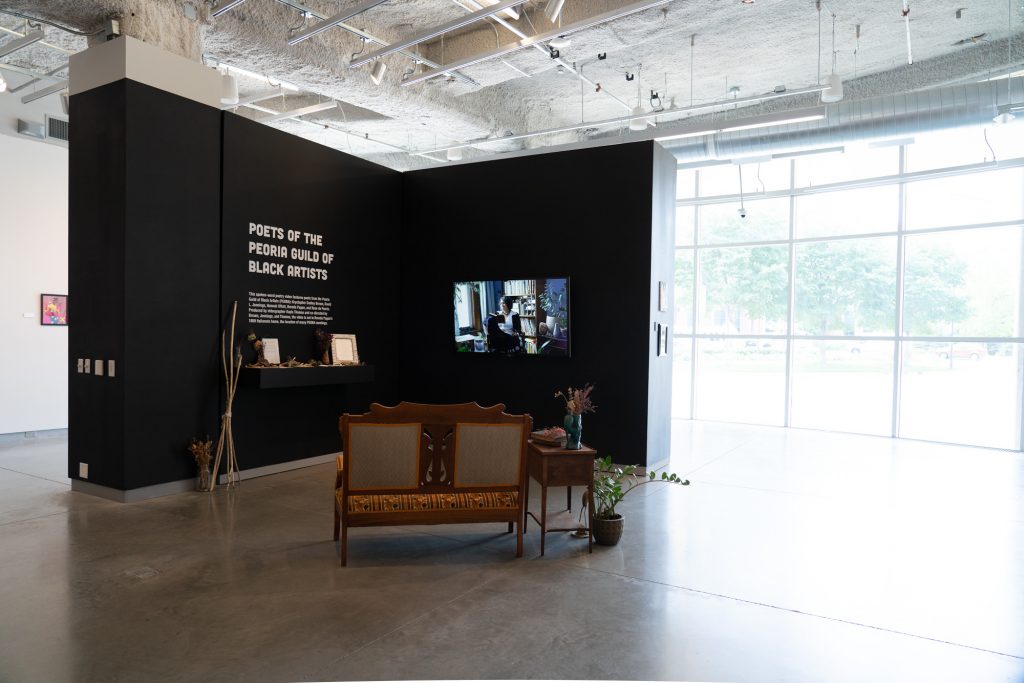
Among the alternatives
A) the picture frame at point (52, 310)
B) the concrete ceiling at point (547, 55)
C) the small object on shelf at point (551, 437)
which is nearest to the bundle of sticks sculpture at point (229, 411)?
the concrete ceiling at point (547, 55)

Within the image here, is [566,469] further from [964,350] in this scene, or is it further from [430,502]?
[964,350]

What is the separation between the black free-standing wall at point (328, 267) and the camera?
629 centimetres

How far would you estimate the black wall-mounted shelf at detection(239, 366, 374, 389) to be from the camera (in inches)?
239

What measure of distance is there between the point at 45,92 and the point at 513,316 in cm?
636

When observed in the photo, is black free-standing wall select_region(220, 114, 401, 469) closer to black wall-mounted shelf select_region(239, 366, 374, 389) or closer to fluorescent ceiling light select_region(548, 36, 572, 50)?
black wall-mounted shelf select_region(239, 366, 374, 389)

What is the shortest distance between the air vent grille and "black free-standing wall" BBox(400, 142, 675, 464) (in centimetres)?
475

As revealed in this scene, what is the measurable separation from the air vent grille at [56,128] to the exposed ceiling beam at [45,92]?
0.39 meters

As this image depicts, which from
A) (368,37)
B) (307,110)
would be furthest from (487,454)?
(307,110)

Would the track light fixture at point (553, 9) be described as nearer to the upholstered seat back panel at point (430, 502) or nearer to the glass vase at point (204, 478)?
the upholstered seat back panel at point (430, 502)

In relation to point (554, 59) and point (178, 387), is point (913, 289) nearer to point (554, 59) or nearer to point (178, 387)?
point (554, 59)

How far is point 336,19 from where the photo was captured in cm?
587

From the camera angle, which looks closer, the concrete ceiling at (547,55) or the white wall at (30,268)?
the concrete ceiling at (547,55)

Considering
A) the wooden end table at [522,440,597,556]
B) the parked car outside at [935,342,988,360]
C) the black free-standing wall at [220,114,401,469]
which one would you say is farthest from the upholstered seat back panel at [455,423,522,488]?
the parked car outside at [935,342,988,360]

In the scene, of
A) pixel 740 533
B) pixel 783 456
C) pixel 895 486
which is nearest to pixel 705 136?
pixel 783 456
